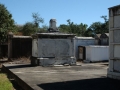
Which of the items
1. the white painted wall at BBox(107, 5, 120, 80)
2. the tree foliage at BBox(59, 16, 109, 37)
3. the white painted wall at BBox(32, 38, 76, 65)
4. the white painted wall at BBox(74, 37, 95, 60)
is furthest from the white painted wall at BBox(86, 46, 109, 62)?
the tree foliage at BBox(59, 16, 109, 37)

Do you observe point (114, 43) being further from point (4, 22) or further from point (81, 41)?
point (4, 22)

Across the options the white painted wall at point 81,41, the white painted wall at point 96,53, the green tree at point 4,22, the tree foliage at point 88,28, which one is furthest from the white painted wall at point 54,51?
the tree foliage at point 88,28

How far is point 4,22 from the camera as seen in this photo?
1081 inches

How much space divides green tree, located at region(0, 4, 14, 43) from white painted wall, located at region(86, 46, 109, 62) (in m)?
10.5

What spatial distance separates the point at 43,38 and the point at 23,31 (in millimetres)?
27428

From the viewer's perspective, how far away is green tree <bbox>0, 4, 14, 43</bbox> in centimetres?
2593

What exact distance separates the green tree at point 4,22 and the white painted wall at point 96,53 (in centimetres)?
1048

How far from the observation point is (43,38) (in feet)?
48.6

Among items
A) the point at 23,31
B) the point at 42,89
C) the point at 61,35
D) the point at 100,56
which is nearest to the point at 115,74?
the point at 42,89

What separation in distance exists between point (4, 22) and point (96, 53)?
12.8 m

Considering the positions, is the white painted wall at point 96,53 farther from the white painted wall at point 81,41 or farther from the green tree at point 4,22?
the green tree at point 4,22

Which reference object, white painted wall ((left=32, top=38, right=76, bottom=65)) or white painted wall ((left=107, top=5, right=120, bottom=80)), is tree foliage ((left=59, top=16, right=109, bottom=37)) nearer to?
white painted wall ((left=32, top=38, right=76, bottom=65))

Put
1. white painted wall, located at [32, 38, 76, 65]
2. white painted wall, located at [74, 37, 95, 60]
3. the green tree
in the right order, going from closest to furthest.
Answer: white painted wall, located at [32, 38, 76, 65] → white painted wall, located at [74, 37, 95, 60] → the green tree

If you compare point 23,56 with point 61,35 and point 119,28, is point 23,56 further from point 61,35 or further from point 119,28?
point 119,28
